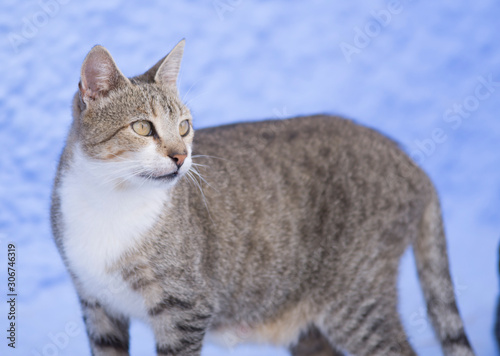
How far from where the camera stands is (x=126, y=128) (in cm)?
298

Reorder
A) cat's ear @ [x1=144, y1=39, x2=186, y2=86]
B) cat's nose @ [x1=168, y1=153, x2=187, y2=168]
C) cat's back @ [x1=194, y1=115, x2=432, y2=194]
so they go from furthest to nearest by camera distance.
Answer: cat's back @ [x1=194, y1=115, x2=432, y2=194], cat's ear @ [x1=144, y1=39, x2=186, y2=86], cat's nose @ [x1=168, y1=153, x2=187, y2=168]

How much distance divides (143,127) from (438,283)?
6.83 ft

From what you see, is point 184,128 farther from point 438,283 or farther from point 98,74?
point 438,283

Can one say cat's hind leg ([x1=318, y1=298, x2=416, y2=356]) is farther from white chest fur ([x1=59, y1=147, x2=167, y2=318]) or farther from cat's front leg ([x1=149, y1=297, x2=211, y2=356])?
white chest fur ([x1=59, y1=147, x2=167, y2=318])

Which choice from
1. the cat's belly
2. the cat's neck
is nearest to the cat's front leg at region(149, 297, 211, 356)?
the cat's neck

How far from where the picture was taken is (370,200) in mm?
3807

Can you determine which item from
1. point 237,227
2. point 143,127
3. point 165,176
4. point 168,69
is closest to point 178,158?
point 165,176

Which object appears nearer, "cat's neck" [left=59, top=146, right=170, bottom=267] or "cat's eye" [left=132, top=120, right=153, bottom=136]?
"cat's eye" [left=132, top=120, right=153, bottom=136]

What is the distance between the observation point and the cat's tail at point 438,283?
3.73 meters

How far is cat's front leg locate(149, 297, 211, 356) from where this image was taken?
3.17 m

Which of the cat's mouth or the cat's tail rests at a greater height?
the cat's mouth

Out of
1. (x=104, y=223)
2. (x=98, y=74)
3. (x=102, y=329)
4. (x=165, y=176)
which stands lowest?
(x=102, y=329)

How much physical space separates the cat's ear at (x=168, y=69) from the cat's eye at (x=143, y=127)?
360 millimetres

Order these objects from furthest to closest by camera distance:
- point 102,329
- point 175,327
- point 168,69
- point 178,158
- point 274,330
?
point 274,330 < point 102,329 < point 168,69 < point 175,327 < point 178,158
